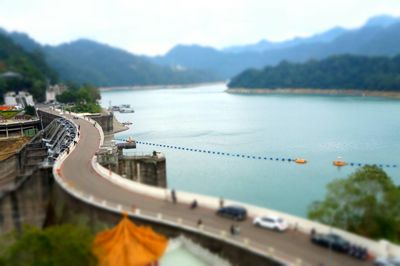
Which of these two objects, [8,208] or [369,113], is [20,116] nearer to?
[8,208]

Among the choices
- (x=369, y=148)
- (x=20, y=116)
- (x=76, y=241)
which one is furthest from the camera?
(x=20, y=116)

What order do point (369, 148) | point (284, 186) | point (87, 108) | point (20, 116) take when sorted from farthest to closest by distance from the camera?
1. point (87, 108)
2. point (20, 116)
3. point (369, 148)
4. point (284, 186)

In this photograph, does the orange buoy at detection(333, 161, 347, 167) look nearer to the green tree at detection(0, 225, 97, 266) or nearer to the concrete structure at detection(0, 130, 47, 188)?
Answer: the concrete structure at detection(0, 130, 47, 188)

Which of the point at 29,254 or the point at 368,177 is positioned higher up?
the point at 368,177

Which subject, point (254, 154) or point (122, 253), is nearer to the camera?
point (122, 253)

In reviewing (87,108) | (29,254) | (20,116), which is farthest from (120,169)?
(87,108)

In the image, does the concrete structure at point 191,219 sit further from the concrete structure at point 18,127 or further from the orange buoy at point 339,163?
the concrete structure at point 18,127

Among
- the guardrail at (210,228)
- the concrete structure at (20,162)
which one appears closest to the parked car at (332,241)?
the guardrail at (210,228)
